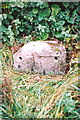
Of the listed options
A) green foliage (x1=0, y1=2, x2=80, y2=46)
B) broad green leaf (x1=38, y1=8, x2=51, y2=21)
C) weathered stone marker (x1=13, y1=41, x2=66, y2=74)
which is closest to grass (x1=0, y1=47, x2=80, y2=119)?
weathered stone marker (x1=13, y1=41, x2=66, y2=74)

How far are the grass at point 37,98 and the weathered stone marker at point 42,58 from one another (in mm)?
314

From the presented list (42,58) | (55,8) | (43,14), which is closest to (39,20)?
(43,14)

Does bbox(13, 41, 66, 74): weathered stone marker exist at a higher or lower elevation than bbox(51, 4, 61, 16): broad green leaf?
lower

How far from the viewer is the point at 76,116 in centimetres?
183

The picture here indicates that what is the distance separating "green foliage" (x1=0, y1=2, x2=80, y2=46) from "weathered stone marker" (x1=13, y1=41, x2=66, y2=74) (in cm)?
67

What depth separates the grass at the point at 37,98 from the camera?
1.87 m

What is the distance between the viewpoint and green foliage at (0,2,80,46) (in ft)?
11.0

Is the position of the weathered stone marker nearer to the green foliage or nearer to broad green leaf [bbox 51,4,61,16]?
the green foliage

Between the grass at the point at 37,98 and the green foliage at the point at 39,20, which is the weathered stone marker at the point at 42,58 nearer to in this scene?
the grass at the point at 37,98

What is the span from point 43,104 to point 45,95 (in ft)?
0.66

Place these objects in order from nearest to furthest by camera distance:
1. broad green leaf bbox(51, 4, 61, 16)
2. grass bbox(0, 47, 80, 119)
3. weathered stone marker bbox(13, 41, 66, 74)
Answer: grass bbox(0, 47, 80, 119), weathered stone marker bbox(13, 41, 66, 74), broad green leaf bbox(51, 4, 61, 16)

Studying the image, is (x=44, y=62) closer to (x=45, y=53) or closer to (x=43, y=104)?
(x=45, y=53)

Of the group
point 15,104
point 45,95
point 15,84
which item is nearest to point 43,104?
point 45,95

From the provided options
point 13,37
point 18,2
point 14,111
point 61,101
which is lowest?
point 14,111
